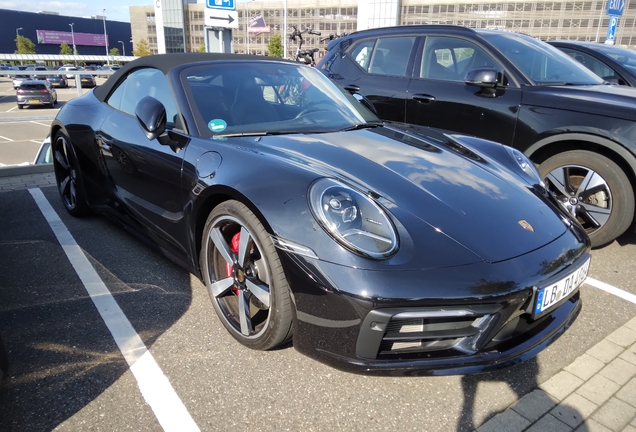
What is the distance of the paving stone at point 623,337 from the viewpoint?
8.42ft

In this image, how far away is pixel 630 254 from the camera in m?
3.82

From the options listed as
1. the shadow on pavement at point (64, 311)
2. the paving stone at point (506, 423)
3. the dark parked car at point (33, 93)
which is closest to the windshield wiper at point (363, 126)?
the shadow on pavement at point (64, 311)

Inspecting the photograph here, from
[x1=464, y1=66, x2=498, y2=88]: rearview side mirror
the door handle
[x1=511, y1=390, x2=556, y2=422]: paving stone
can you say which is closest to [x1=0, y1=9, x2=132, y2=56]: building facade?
the door handle

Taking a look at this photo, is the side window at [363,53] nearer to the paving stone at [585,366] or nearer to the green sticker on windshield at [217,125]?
the green sticker on windshield at [217,125]

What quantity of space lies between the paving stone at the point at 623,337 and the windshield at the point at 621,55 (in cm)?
449

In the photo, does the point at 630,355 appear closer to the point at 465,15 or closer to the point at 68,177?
the point at 68,177

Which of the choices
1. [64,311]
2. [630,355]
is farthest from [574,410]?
[64,311]

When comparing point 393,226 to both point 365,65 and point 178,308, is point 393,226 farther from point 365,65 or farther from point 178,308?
point 365,65

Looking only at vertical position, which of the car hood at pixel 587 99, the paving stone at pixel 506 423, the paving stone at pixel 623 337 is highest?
the car hood at pixel 587 99

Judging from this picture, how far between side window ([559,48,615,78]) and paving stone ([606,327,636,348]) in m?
4.38

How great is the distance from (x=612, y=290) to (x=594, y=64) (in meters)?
4.11

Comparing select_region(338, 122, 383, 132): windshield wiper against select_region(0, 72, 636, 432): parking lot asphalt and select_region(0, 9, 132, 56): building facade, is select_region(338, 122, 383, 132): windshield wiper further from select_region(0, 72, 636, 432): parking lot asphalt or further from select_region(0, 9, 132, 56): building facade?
select_region(0, 9, 132, 56): building facade

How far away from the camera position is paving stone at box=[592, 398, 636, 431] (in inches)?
77.4

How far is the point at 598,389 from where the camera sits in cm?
219
